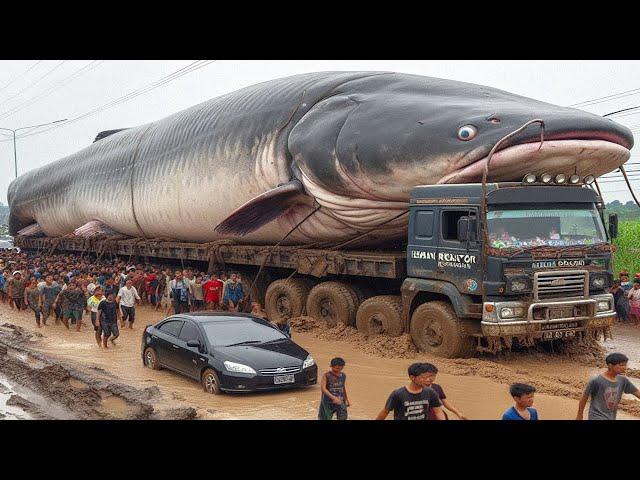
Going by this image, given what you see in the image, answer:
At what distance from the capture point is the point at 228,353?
9086 millimetres

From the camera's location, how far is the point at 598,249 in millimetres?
10086

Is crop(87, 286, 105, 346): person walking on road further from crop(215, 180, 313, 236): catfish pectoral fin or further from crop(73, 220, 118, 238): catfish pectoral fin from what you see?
crop(73, 220, 118, 238): catfish pectoral fin

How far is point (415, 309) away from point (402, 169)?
7.71ft

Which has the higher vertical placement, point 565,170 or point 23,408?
point 565,170

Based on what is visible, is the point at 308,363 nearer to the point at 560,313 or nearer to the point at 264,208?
the point at 560,313

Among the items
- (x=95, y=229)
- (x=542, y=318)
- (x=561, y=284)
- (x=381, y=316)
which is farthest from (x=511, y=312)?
(x=95, y=229)

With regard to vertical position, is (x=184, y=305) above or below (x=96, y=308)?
below

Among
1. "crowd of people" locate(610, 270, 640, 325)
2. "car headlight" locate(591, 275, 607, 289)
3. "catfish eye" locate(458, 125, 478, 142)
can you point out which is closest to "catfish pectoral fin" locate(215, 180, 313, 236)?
"catfish eye" locate(458, 125, 478, 142)

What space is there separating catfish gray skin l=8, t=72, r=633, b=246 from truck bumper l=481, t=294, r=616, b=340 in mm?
2088

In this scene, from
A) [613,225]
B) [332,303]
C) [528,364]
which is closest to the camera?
[528,364]

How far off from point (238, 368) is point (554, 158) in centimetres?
555

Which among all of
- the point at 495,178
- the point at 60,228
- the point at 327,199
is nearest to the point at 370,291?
the point at 327,199

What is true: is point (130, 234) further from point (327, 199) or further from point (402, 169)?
point (402, 169)

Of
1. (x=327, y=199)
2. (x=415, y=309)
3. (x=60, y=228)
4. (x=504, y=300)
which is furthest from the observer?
(x=60, y=228)
